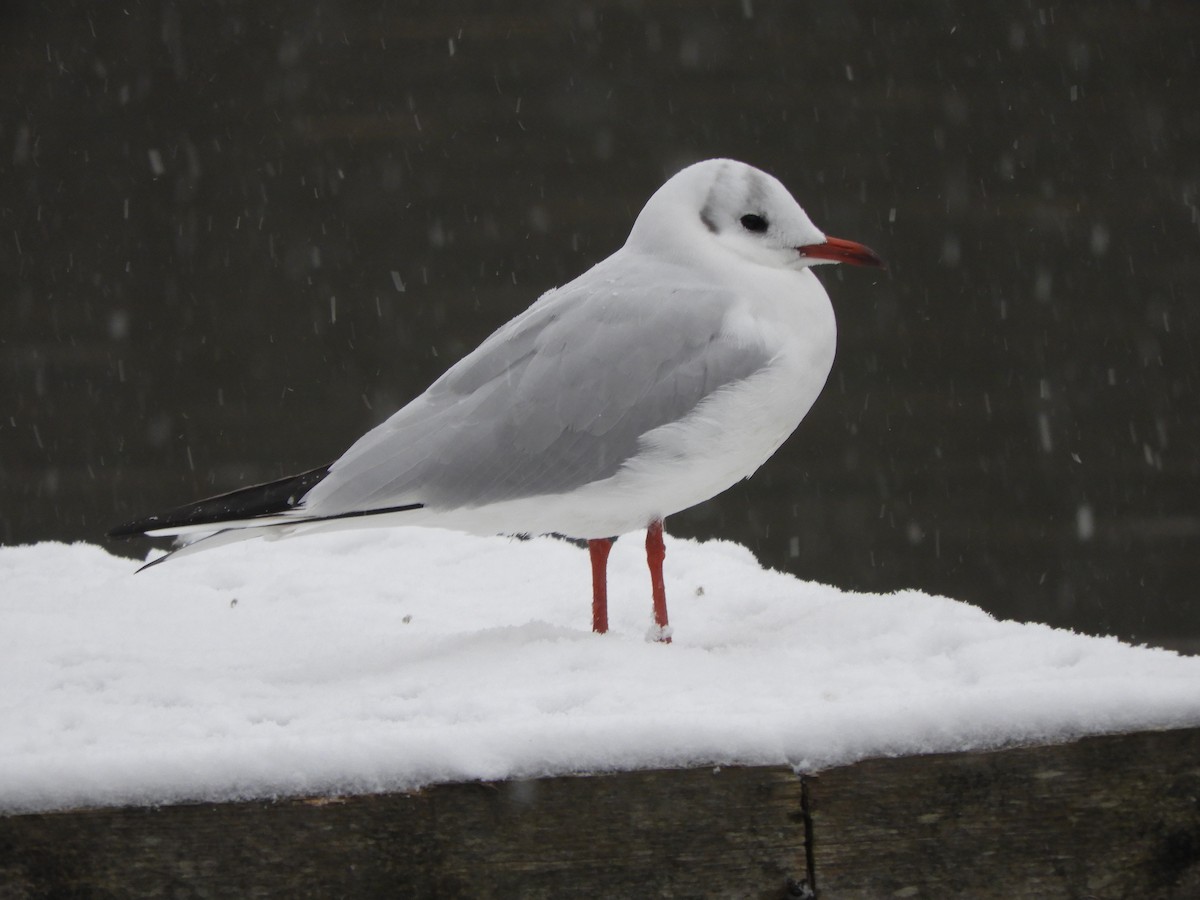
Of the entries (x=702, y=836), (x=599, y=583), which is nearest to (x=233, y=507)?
(x=599, y=583)

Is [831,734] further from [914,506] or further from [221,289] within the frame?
[221,289]

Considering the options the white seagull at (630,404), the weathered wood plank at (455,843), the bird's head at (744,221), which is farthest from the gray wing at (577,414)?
the weathered wood plank at (455,843)

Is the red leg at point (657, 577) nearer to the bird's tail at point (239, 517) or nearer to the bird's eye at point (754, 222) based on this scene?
the bird's tail at point (239, 517)

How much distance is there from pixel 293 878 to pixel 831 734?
0.58 meters

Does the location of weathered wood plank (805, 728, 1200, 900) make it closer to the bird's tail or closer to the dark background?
the bird's tail

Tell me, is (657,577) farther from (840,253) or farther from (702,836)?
(702,836)

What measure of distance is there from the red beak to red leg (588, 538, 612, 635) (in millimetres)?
576

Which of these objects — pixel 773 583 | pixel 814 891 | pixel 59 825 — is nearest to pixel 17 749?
pixel 59 825

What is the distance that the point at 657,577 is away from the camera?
2195mm

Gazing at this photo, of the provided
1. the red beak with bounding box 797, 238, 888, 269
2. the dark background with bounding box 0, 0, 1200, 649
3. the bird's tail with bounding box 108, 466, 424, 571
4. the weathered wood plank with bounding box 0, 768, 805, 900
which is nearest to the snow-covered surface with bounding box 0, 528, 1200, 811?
the weathered wood plank with bounding box 0, 768, 805, 900

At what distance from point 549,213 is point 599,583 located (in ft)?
8.02

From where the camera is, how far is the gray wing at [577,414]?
2.10 meters

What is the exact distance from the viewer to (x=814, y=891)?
57.6 inches

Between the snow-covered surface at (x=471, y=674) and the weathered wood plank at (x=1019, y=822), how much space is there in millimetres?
30
